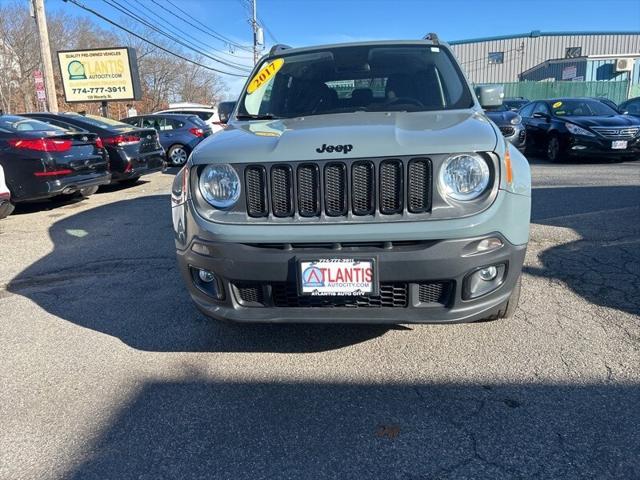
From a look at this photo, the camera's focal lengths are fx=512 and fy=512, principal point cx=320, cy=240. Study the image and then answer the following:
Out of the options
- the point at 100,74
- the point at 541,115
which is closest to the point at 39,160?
the point at 541,115

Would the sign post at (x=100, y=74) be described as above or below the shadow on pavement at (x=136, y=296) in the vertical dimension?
above

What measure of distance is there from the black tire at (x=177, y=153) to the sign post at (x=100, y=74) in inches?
346

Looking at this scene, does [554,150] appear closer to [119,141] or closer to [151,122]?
[119,141]

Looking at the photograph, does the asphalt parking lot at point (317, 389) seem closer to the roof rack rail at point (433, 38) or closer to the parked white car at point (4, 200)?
the roof rack rail at point (433, 38)

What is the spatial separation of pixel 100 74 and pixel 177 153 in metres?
9.71

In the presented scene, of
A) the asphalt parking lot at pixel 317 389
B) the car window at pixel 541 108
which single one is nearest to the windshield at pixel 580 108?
the car window at pixel 541 108

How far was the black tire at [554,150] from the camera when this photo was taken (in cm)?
1152

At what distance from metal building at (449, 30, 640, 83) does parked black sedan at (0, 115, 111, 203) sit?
4365 centimetres

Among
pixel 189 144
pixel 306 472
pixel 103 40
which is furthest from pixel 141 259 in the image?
pixel 103 40

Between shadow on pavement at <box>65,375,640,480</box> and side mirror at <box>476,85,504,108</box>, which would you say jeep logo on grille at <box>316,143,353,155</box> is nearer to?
shadow on pavement at <box>65,375,640,480</box>

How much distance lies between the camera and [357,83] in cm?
407

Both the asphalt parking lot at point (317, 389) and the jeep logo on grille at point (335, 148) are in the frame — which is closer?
the asphalt parking lot at point (317, 389)

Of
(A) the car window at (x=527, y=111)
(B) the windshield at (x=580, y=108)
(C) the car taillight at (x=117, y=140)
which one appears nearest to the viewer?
(C) the car taillight at (x=117, y=140)

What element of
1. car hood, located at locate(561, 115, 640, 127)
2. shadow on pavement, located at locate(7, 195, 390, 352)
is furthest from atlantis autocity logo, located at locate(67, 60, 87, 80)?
car hood, located at locate(561, 115, 640, 127)
